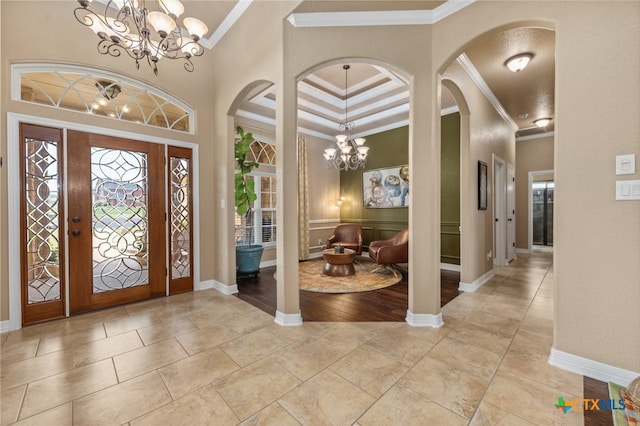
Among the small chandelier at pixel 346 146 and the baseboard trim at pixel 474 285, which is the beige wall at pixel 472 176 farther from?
the small chandelier at pixel 346 146

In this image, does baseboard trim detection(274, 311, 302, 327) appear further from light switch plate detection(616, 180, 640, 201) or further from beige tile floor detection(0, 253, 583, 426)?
light switch plate detection(616, 180, 640, 201)

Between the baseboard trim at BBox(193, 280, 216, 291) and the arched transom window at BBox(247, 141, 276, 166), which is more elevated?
the arched transom window at BBox(247, 141, 276, 166)

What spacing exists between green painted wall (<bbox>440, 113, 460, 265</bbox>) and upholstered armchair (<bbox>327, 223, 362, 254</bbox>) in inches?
70.2

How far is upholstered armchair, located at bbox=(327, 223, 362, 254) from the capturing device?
19.3 feet

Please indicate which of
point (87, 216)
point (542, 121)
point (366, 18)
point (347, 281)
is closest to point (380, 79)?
point (366, 18)

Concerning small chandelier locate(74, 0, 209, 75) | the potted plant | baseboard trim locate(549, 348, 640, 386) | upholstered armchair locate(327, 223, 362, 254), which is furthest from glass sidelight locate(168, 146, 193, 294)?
baseboard trim locate(549, 348, 640, 386)

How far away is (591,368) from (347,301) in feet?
7.26

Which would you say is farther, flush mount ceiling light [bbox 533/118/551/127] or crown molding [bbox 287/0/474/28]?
flush mount ceiling light [bbox 533/118/551/127]

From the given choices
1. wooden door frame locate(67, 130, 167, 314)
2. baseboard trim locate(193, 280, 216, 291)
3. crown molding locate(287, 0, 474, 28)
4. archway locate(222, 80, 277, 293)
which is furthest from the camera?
baseboard trim locate(193, 280, 216, 291)

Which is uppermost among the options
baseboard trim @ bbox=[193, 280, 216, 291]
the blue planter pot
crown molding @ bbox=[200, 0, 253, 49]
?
crown molding @ bbox=[200, 0, 253, 49]

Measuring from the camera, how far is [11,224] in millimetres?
2590

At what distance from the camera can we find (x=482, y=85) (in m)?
4.04

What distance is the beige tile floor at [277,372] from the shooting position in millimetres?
1527

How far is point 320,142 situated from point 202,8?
3872 mm
